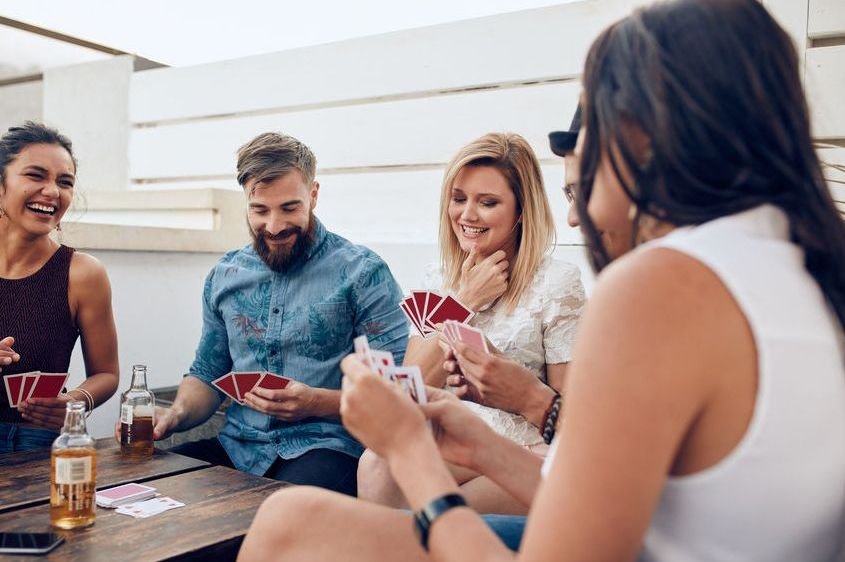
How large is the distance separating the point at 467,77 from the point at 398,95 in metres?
0.44

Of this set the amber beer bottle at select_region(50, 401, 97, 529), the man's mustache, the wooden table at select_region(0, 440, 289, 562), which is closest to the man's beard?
the man's mustache

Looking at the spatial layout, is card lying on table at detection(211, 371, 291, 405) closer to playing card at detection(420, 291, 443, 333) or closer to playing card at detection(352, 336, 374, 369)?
playing card at detection(420, 291, 443, 333)

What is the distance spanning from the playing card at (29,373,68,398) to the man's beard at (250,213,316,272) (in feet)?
2.53

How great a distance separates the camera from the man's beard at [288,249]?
273cm

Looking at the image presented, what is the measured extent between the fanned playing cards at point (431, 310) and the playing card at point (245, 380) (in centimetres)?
50

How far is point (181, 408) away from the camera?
103 inches

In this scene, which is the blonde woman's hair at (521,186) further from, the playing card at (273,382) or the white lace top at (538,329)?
the playing card at (273,382)

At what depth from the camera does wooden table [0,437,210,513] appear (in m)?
1.73

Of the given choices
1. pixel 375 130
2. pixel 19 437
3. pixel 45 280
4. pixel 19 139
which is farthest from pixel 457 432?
pixel 375 130

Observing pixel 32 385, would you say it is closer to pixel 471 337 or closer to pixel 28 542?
pixel 28 542

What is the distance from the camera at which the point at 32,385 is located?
230cm

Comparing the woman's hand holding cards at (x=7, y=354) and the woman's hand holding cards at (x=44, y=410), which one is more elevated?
the woman's hand holding cards at (x=7, y=354)

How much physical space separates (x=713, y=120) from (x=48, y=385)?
2083 millimetres

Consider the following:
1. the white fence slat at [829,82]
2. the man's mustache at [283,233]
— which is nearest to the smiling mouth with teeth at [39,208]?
the man's mustache at [283,233]
